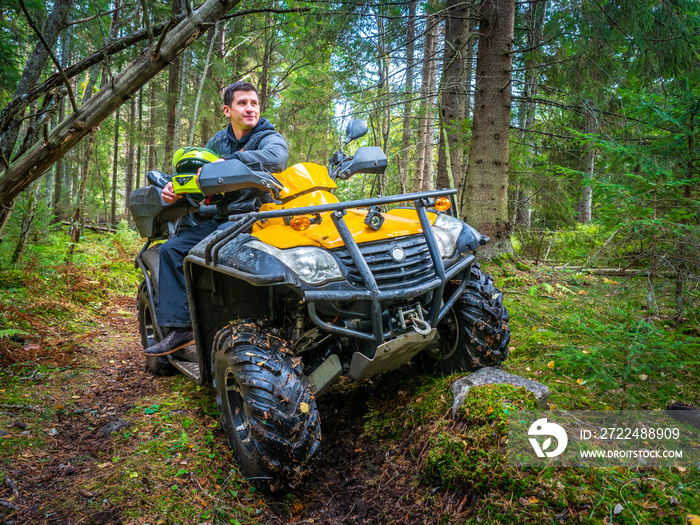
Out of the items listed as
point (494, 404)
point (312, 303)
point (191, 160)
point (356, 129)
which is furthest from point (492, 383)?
point (191, 160)

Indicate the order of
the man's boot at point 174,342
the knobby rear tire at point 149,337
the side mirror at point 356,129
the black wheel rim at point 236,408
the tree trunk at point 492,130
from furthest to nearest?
1. the tree trunk at point 492,130
2. the knobby rear tire at point 149,337
3. the man's boot at point 174,342
4. the side mirror at point 356,129
5. the black wheel rim at point 236,408

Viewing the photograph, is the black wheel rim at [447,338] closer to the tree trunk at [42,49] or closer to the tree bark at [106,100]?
the tree bark at [106,100]

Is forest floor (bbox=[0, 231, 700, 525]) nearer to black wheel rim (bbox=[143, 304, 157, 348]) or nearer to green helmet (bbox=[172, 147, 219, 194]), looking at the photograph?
black wheel rim (bbox=[143, 304, 157, 348])

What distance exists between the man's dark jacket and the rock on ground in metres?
1.87

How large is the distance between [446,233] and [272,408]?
156 cm

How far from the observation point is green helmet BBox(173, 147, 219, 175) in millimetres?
2873

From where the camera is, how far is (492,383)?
268 centimetres

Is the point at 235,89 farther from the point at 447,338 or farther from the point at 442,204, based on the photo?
the point at 447,338

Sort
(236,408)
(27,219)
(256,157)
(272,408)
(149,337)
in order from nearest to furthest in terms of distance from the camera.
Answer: (272,408) < (236,408) < (256,157) < (149,337) < (27,219)

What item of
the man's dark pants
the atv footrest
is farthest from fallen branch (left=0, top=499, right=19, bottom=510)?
the man's dark pants

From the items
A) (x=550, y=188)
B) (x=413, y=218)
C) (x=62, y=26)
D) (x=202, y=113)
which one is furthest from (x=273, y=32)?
(x=413, y=218)

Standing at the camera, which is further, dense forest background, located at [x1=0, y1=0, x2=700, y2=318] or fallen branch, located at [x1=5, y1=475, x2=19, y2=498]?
dense forest background, located at [x1=0, y1=0, x2=700, y2=318]

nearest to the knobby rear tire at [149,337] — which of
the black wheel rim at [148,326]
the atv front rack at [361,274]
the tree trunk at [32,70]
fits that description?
the black wheel rim at [148,326]

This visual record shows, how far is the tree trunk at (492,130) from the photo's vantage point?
A: 5531 mm
